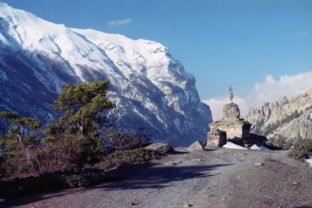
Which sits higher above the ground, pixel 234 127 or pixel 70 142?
pixel 234 127

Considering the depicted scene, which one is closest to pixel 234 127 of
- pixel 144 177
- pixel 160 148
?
pixel 160 148

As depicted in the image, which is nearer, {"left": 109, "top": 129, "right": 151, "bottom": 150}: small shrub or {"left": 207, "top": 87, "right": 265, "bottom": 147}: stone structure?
{"left": 109, "top": 129, "right": 151, "bottom": 150}: small shrub

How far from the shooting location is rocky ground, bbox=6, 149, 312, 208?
709 inches

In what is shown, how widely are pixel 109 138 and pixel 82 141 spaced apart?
7.66 meters

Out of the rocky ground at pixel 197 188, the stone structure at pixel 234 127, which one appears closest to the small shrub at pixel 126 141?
the rocky ground at pixel 197 188

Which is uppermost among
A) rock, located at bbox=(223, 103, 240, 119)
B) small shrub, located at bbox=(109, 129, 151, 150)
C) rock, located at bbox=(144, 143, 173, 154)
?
rock, located at bbox=(223, 103, 240, 119)

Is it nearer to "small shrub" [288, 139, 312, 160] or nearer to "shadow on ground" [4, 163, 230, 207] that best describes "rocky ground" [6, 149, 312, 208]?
"shadow on ground" [4, 163, 230, 207]

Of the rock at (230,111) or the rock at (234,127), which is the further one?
the rock at (230,111)

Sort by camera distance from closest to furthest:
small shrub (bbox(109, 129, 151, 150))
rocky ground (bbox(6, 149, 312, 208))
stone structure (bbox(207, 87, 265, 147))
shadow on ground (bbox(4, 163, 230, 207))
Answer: rocky ground (bbox(6, 149, 312, 208)) → shadow on ground (bbox(4, 163, 230, 207)) → small shrub (bbox(109, 129, 151, 150)) → stone structure (bbox(207, 87, 265, 147))

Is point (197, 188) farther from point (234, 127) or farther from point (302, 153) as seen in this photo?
point (234, 127)

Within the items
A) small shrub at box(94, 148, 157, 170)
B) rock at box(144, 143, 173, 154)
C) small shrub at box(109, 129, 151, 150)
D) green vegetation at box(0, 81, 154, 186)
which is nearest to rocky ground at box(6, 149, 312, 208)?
small shrub at box(94, 148, 157, 170)

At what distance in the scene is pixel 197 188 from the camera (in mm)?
20984

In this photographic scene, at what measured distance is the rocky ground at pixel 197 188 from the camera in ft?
59.1

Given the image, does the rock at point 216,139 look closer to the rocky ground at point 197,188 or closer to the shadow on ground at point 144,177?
the rocky ground at point 197,188
